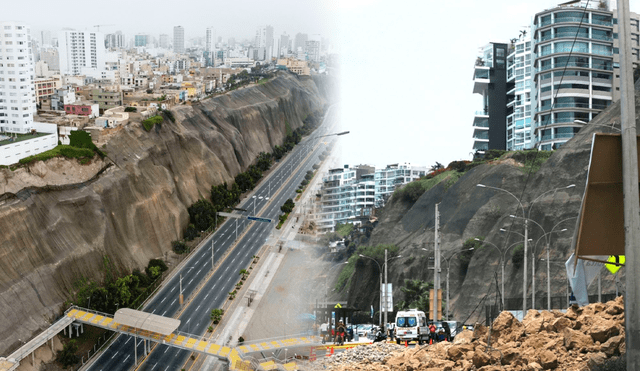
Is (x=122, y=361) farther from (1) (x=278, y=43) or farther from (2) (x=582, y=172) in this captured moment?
(1) (x=278, y=43)

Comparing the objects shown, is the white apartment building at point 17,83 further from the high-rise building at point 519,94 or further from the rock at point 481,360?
the rock at point 481,360

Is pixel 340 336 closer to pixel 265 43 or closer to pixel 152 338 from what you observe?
pixel 152 338

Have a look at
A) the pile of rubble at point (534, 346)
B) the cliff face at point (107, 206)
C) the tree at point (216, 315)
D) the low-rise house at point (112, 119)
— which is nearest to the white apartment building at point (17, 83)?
the low-rise house at point (112, 119)

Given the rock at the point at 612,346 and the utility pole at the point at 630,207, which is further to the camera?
the rock at the point at 612,346

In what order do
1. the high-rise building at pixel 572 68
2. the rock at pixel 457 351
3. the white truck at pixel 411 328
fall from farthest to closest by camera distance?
1. the high-rise building at pixel 572 68
2. the white truck at pixel 411 328
3. the rock at pixel 457 351

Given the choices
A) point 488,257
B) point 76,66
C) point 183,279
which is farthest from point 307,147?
point 76,66

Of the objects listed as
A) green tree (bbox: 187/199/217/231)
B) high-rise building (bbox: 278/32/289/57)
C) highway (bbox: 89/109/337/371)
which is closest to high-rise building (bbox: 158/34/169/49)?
high-rise building (bbox: 278/32/289/57)
